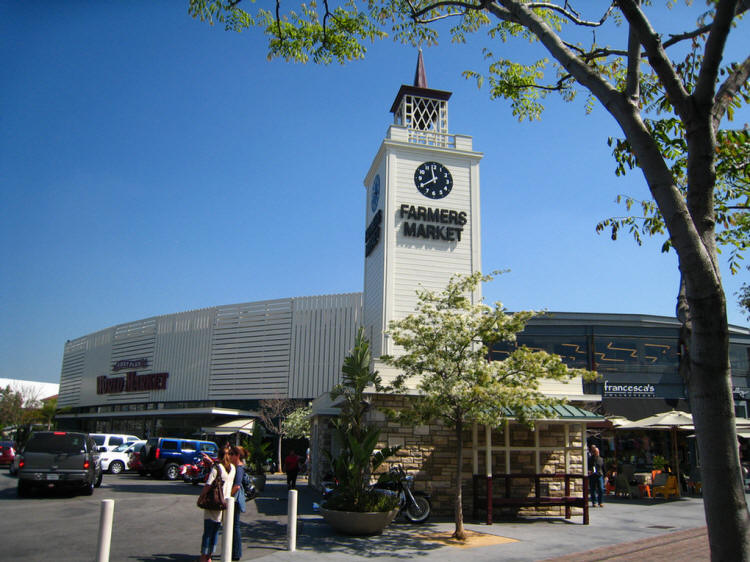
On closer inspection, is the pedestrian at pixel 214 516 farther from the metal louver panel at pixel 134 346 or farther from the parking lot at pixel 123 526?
the metal louver panel at pixel 134 346

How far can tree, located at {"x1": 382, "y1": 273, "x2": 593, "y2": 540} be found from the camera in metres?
11.8

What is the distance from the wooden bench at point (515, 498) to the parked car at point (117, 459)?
783 inches

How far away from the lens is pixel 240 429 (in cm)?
3475

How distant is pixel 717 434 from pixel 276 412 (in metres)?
35.1

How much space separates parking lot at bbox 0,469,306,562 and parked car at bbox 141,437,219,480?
20.7ft

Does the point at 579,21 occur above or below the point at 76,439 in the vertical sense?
above

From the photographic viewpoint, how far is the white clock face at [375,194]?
24.8 m

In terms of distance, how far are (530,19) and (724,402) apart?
4.59 meters

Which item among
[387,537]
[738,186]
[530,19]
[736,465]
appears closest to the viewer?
[736,465]

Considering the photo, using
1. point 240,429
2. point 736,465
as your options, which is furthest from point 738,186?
point 240,429

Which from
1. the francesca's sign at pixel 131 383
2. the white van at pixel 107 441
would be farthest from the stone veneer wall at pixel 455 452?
the francesca's sign at pixel 131 383

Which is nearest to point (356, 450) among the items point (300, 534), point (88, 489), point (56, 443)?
point (300, 534)

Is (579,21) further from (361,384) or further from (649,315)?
(649,315)

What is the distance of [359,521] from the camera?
1121 cm
